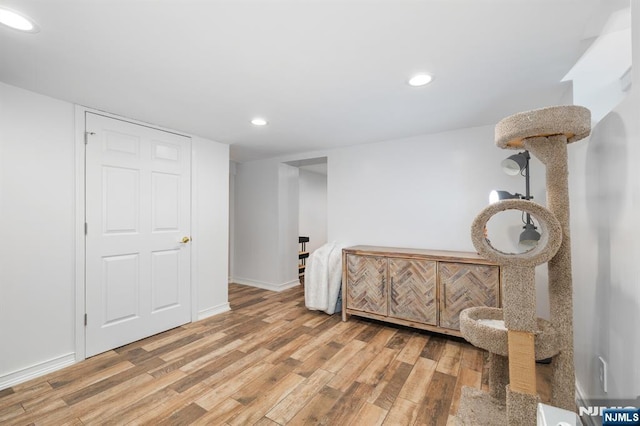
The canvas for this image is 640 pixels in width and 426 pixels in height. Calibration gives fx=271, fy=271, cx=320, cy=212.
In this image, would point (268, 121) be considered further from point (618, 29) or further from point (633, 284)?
point (633, 284)

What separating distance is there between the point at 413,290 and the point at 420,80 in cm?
194

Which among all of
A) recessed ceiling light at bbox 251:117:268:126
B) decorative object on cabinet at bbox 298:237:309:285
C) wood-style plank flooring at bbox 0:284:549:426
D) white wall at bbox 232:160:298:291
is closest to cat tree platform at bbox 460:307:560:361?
wood-style plank flooring at bbox 0:284:549:426

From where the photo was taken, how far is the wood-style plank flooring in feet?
5.38

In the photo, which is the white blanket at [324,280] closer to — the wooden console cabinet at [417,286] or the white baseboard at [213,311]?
the wooden console cabinet at [417,286]

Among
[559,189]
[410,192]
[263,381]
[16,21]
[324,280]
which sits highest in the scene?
[16,21]

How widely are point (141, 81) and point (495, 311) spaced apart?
281 cm

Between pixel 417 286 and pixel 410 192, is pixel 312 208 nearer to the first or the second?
pixel 410 192

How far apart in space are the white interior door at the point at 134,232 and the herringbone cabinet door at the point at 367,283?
187cm

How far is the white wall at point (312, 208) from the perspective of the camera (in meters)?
5.88

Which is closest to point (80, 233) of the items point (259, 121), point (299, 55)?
point (259, 121)

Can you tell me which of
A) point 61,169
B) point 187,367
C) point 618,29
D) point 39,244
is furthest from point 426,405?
point 61,169

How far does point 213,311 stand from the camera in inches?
132

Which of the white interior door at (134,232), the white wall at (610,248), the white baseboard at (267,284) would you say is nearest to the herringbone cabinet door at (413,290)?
the white wall at (610,248)

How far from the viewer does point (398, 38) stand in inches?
Result: 57.0
